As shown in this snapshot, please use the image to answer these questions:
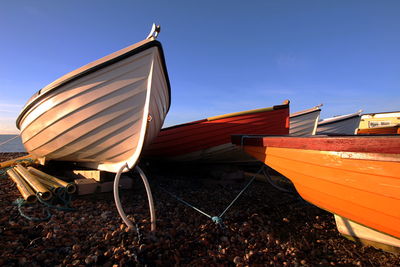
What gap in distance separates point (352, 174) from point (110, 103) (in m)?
3.38

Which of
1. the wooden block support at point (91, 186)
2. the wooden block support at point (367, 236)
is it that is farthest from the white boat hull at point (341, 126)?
the wooden block support at point (91, 186)

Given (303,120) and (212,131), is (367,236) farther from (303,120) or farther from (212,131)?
(303,120)

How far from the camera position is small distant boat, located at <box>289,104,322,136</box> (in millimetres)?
9195

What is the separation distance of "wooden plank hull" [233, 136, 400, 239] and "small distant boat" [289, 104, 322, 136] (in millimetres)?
7229

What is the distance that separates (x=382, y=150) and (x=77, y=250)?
128 inches

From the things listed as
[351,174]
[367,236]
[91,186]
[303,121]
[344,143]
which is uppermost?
[303,121]

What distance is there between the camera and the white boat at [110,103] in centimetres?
296

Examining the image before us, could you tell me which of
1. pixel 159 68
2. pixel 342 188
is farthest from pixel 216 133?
pixel 342 188

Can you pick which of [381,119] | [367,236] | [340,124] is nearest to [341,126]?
[340,124]

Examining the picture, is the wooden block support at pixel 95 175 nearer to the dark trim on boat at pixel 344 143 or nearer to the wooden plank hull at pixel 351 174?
the dark trim on boat at pixel 344 143

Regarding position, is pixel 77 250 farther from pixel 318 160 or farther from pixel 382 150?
pixel 382 150

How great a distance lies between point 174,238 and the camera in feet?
8.07

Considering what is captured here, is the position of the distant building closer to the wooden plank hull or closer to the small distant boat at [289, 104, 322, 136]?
the small distant boat at [289, 104, 322, 136]

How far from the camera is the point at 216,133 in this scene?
543cm
